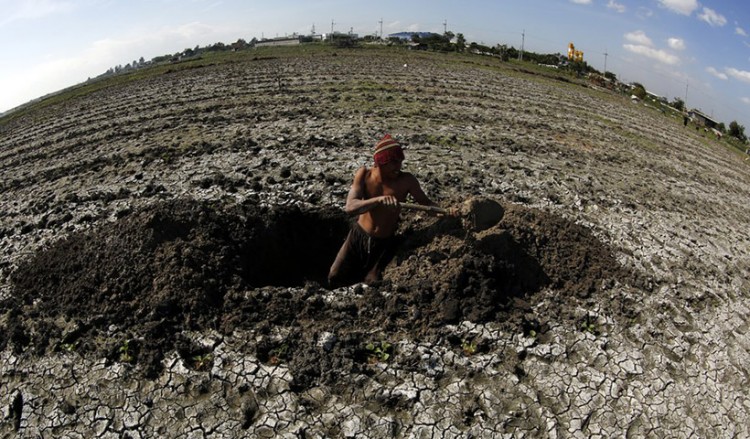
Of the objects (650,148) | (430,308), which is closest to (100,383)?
(430,308)

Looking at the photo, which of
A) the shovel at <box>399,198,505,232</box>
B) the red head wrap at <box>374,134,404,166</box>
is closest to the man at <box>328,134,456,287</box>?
the red head wrap at <box>374,134,404,166</box>

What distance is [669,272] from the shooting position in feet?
19.2

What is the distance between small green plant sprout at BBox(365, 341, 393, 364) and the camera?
417 cm

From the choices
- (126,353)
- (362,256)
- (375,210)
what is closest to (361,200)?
(375,210)

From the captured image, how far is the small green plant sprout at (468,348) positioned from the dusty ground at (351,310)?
15 millimetres

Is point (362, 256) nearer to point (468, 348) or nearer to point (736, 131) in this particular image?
point (468, 348)

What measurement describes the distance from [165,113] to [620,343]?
43.1 ft

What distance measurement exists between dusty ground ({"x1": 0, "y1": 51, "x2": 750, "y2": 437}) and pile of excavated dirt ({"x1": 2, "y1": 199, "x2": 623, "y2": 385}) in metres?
0.02

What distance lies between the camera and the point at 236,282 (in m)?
4.92

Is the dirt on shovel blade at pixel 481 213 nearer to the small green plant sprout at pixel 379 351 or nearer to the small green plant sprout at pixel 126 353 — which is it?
the small green plant sprout at pixel 379 351

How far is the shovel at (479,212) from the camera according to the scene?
512 cm

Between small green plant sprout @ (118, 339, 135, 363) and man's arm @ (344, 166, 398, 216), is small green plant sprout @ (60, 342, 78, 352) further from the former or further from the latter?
man's arm @ (344, 166, 398, 216)

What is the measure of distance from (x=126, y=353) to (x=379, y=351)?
2236 mm

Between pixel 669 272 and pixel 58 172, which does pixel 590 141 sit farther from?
pixel 58 172
